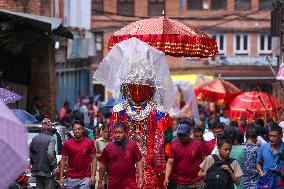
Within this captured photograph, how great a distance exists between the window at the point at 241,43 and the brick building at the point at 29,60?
30.8 meters

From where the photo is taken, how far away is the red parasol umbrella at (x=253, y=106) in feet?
82.5

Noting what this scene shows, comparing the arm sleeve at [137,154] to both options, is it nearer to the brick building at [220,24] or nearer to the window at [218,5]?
the brick building at [220,24]

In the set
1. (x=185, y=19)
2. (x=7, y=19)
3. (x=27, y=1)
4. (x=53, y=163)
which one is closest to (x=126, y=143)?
(x=53, y=163)

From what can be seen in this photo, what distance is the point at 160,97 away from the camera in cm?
1413

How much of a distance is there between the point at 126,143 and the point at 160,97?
2.56 metres

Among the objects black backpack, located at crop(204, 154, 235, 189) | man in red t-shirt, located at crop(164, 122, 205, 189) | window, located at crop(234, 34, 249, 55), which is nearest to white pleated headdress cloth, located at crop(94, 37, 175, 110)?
man in red t-shirt, located at crop(164, 122, 205, 189)

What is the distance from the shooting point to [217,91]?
104ft

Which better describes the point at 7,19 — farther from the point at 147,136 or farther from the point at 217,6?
the point at 217,6

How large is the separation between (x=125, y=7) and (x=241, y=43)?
7.27m

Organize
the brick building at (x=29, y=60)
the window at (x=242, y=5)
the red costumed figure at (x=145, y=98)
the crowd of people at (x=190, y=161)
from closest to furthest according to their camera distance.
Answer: the crowd of people at (x=190, y=161), the red costumed figure at (x=145, y=98), the brick building at (x=29, y=60), the window at (x=242, y=5)

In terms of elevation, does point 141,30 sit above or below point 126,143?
above

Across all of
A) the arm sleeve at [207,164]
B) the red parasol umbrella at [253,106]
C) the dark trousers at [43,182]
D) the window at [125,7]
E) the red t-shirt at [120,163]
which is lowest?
the dark trousers at [43,182]

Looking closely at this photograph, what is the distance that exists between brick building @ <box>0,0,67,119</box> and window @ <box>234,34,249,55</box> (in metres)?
30.8

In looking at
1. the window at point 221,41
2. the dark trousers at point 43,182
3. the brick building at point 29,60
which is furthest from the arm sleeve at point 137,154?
the window at point 221,41
